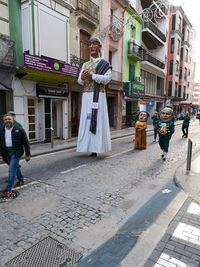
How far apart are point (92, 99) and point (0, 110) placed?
4695 mm

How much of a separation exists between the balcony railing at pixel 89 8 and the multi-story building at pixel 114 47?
41.2 inches

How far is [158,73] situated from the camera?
1044 inches

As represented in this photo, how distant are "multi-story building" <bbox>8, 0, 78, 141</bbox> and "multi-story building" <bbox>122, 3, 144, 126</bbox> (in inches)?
320

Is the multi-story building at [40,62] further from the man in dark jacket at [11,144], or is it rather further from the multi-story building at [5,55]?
the man in dark jacket at [11,144]

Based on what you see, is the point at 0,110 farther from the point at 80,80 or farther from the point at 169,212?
the point at 169,212

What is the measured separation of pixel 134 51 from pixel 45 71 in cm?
1240

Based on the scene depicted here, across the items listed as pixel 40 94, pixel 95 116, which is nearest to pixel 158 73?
pixel 40 94

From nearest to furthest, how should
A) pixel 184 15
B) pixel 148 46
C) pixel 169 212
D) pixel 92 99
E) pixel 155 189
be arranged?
pixel 169 212 → pixel 155 189 → pixel 92 99 → pixel 148 46 → pixel 184 15

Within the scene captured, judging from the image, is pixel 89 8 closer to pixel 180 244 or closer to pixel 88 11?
pixel 88 11

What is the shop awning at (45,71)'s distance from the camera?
8.75 m

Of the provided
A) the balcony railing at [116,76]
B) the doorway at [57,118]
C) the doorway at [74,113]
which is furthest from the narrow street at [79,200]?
the balcony railing at [116,76]

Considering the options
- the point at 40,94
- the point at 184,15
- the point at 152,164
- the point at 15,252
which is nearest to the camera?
the point at 15,252

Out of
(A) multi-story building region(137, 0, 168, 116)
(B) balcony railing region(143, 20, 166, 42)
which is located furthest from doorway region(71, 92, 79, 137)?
(B) balcony railing region(143, 20, 166, 42)

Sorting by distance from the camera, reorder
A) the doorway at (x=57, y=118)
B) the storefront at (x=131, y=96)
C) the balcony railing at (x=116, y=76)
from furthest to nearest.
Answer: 1. the storefront at (x=131, y=96)
2. the balcony railing at (x=116, y=76)
3. the doorway at (x=57, y=118)
